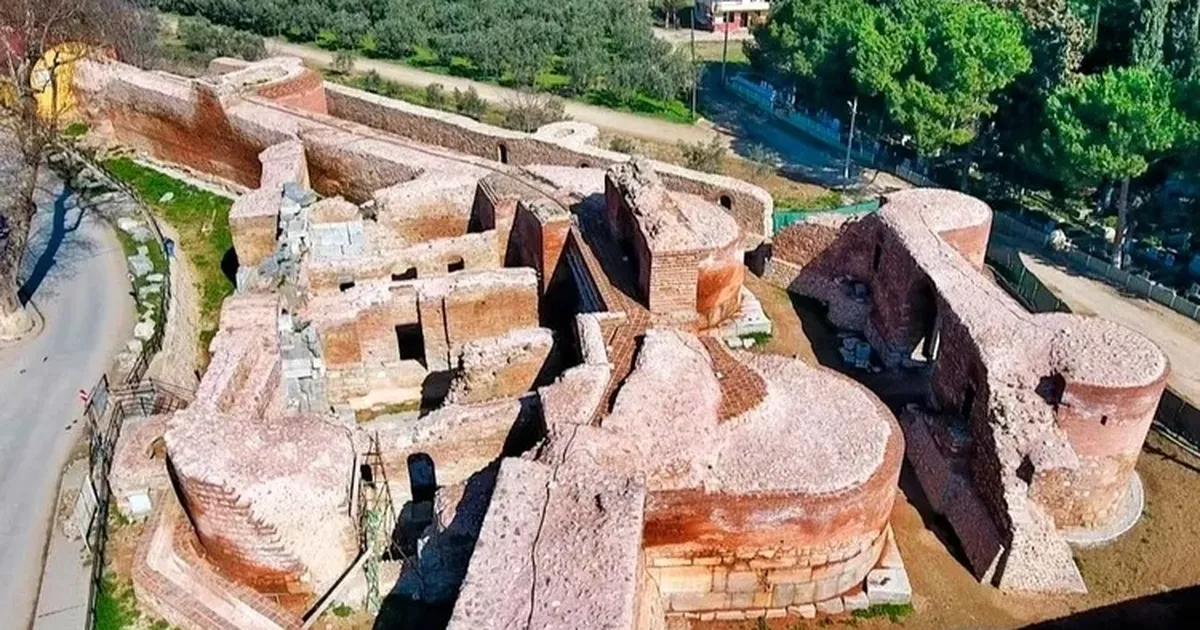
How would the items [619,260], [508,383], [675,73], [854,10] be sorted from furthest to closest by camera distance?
1. [675,73]
2. [854,10]
3. [619,260]
4. [508,383]

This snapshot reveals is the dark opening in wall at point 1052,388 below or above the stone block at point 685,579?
above

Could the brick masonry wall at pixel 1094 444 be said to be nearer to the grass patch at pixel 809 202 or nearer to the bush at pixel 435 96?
the grass patch at pixel 809 202

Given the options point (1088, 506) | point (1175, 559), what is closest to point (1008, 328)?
point (1088, 506)

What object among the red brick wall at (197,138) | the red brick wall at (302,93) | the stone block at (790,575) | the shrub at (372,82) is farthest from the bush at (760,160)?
the stone block at (790,575)

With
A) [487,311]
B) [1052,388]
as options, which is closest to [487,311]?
[487,311]

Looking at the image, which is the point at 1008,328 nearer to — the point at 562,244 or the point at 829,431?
the point at 829,431

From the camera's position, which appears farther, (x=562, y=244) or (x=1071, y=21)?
(x=1071, y=21)

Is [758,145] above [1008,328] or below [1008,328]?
below
